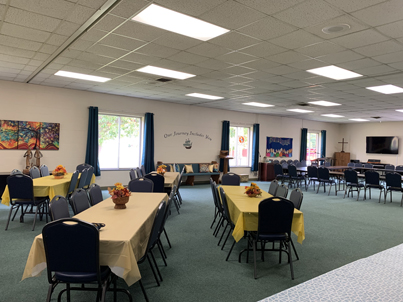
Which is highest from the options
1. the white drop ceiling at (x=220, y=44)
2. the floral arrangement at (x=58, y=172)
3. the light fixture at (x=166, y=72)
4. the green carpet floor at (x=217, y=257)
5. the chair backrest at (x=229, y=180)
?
the light fixture at (x=166, y=72)

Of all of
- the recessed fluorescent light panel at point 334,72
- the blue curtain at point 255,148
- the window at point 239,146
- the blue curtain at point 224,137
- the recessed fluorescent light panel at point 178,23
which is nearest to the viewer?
the recessed fluorescent light panel at point 178,23

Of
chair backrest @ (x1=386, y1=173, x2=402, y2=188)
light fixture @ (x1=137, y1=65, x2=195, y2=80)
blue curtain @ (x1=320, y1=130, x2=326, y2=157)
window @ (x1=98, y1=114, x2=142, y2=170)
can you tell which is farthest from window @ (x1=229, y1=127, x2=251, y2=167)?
light fixture @ (x1=137, y1=65, x2=195, y2=80)

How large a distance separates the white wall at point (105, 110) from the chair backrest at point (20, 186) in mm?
3513

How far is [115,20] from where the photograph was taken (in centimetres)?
381

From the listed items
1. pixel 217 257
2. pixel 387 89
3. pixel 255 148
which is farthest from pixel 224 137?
pixel 217 257

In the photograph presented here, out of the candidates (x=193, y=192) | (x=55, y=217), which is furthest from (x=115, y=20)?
(x=193, y=192)

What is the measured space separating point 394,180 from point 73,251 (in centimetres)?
924

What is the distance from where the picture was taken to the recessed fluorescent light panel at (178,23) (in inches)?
142

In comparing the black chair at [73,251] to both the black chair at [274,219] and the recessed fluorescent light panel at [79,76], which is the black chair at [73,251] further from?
the recessed fluorescent light panel at [79,76]

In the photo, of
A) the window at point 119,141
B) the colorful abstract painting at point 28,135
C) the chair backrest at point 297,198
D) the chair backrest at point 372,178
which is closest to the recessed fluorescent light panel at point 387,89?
the chair backrest at point 372,178

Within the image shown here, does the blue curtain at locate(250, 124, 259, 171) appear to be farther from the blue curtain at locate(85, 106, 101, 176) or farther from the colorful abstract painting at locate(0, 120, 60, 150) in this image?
the colorful abstract painting at locate(0, 120, 60, 150)

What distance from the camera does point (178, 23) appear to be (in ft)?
12.8

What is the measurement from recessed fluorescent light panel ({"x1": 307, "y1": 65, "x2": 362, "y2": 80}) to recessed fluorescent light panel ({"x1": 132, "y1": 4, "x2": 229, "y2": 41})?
8.62 feet

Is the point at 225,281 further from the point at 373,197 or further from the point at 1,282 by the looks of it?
the point at 373,197
